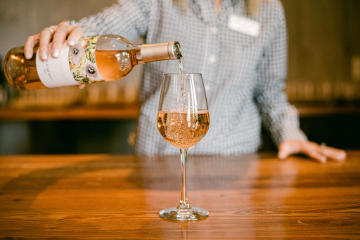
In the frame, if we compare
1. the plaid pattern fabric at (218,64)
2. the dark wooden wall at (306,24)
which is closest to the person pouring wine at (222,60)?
the plaid pattern fabric at (218,64)

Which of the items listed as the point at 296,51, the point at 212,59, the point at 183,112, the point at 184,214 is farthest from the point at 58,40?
the point at 296,51

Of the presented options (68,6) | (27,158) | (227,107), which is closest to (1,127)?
(68,6)

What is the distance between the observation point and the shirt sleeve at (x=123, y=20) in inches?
43.8

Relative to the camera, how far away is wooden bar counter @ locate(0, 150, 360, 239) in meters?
0.56

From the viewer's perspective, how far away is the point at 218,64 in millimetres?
1396

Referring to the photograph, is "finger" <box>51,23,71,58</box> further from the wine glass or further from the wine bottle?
the wine glass

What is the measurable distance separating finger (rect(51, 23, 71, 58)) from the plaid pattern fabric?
45 centimetres

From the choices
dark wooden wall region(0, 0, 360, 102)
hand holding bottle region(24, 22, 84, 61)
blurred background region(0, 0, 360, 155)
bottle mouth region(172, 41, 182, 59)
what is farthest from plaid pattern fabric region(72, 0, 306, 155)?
dark wooden wall region(0, 0, 360, 102)

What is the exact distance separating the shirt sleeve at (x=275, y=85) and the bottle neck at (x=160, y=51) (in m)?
0.77

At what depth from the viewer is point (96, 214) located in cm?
63

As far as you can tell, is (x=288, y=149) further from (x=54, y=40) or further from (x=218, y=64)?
(x=54, y=40)

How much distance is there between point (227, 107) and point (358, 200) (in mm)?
767

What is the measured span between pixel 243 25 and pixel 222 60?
0.16 m

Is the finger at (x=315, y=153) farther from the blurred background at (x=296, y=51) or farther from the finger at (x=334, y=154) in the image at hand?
the blurred background at (x=296, y=51)
